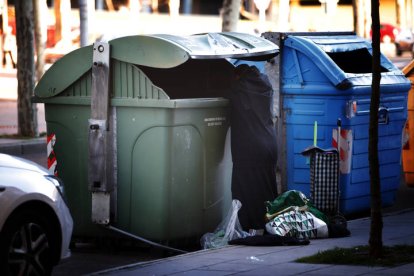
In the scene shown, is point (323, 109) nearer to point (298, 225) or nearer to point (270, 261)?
point (298, 225)

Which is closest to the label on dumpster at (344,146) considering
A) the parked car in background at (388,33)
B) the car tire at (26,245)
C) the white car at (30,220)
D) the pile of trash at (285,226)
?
the pile of trash at (285,226)

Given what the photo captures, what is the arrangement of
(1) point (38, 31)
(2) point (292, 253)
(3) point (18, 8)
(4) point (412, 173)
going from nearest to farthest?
(2) point (292, 253)
(4) point (412, 173)
(3) point (18, 8)
(1) point (38, 31)

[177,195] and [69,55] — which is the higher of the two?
[69,55]

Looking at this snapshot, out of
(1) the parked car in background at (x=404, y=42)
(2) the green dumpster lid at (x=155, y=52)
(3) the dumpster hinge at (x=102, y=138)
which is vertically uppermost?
(2) the green dumpster lid at (x=155, y=52)

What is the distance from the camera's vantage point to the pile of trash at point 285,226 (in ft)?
31.1

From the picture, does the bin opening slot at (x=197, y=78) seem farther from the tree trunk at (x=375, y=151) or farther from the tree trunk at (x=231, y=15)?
the tree trunk at (x=231, y=15)

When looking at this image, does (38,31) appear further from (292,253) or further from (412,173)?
(292,253)

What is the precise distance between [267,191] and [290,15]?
6690 cm

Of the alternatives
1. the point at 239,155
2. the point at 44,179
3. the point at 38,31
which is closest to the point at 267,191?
the point at 239,155

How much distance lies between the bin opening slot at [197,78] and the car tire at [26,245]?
276 cm

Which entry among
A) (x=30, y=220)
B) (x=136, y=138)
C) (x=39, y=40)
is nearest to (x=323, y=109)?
(x=136, y=138)

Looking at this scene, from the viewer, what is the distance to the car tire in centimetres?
736

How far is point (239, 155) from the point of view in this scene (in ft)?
32.4

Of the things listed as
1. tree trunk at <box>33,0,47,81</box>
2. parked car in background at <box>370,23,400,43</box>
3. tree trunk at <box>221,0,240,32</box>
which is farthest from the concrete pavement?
parked car in background at <box>370,23,400,43</box>
